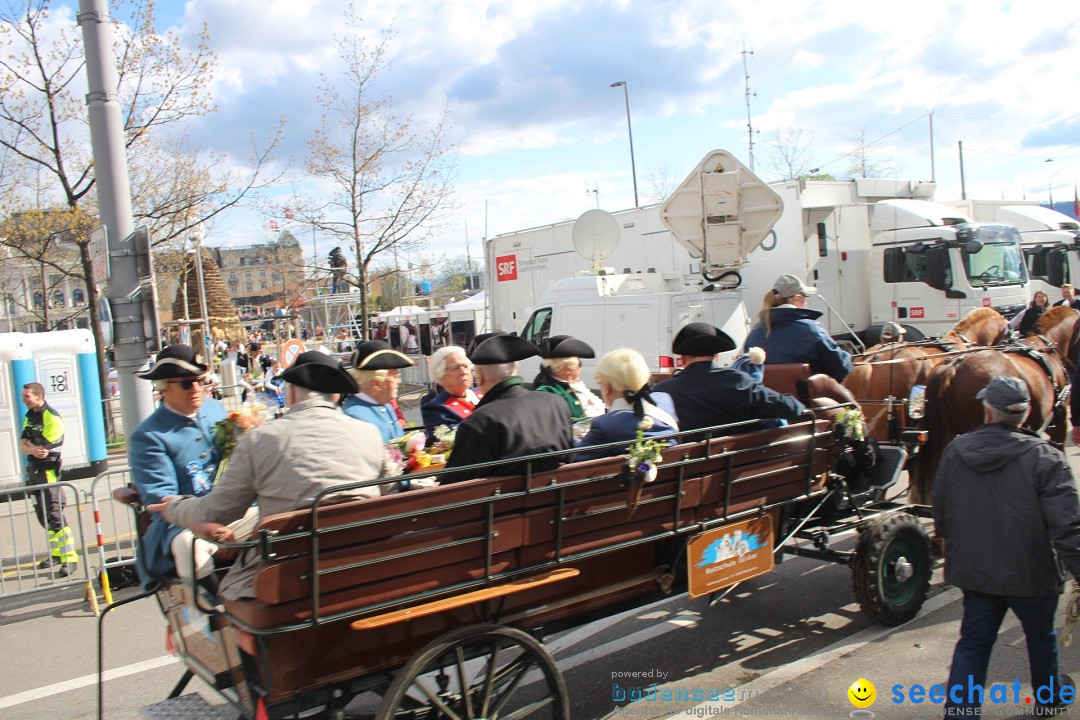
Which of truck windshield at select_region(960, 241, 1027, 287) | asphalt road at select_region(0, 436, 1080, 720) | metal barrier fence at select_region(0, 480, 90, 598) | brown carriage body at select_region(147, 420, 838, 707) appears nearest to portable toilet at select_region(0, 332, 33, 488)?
metal barrier fence at select_region(0, 480, 90, 598)

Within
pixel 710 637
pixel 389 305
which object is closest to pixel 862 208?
pixel 710 637

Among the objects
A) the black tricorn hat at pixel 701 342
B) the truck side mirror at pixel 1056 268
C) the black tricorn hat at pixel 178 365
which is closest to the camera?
the black tricorn hat at pixel 178 365

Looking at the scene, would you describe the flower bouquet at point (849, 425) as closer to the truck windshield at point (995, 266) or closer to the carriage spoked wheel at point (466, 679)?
the carriage spoked wheel at point (466, 679)

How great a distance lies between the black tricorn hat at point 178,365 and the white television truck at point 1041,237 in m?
16.6

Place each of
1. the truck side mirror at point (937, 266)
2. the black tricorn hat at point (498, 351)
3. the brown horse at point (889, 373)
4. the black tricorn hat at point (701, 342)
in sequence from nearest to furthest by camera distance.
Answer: the black tricorn hat at point (498, 351), the black tricorn hat at point (701, 342), the brown horse at point (889, 373), the truck side mirror at point (937, 266)

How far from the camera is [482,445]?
11.6 feet

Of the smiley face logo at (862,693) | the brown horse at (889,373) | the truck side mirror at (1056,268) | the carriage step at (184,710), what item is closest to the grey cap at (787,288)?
the brown horse at (889,373)

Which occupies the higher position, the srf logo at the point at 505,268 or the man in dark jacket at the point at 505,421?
the srf logo at the point at 505,268

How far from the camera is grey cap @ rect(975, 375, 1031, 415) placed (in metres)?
3.43

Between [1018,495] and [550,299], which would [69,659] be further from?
[550,299]

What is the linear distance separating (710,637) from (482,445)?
2.45 m

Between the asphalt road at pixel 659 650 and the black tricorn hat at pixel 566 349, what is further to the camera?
the black tricorn hat at pixel 566 349

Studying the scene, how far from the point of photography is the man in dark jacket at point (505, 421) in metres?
3.53

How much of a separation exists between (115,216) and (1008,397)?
22.5 ft
